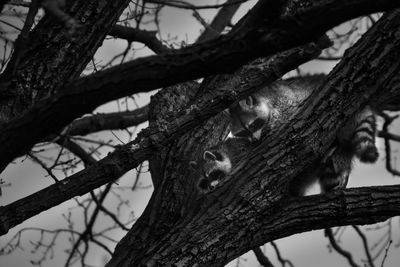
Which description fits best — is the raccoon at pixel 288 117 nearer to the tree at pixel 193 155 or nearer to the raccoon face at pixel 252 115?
the raccoon face at pixel 252 115

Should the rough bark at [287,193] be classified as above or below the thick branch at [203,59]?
above

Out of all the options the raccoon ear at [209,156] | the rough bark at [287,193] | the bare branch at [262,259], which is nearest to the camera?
the rough bark at [287,193]

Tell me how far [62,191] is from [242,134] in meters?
3.06

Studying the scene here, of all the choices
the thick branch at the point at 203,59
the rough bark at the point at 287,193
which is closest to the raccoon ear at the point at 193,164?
the rough bark at the point at 287,193

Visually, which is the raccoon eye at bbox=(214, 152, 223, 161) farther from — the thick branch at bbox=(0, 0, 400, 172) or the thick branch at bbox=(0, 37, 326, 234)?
the thick branch at bbox=(0, 0, 400, 172)

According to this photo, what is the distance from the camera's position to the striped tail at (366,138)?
477cm

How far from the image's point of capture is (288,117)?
3934 millimetres

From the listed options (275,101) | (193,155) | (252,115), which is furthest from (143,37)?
(193,155)

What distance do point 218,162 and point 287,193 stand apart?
1744 mm

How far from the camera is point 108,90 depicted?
92.3 inches

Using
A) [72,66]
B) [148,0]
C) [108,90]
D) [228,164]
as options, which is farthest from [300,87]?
[108,90]

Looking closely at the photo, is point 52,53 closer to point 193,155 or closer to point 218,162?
point 193,155

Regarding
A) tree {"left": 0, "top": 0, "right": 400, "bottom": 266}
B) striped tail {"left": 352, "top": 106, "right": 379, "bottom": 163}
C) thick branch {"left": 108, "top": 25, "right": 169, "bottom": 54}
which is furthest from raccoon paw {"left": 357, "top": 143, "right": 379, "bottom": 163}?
thick branch {"left": 108, "top": 25, "right": 169, "bottom": 54}

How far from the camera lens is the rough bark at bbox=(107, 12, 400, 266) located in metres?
3.62
